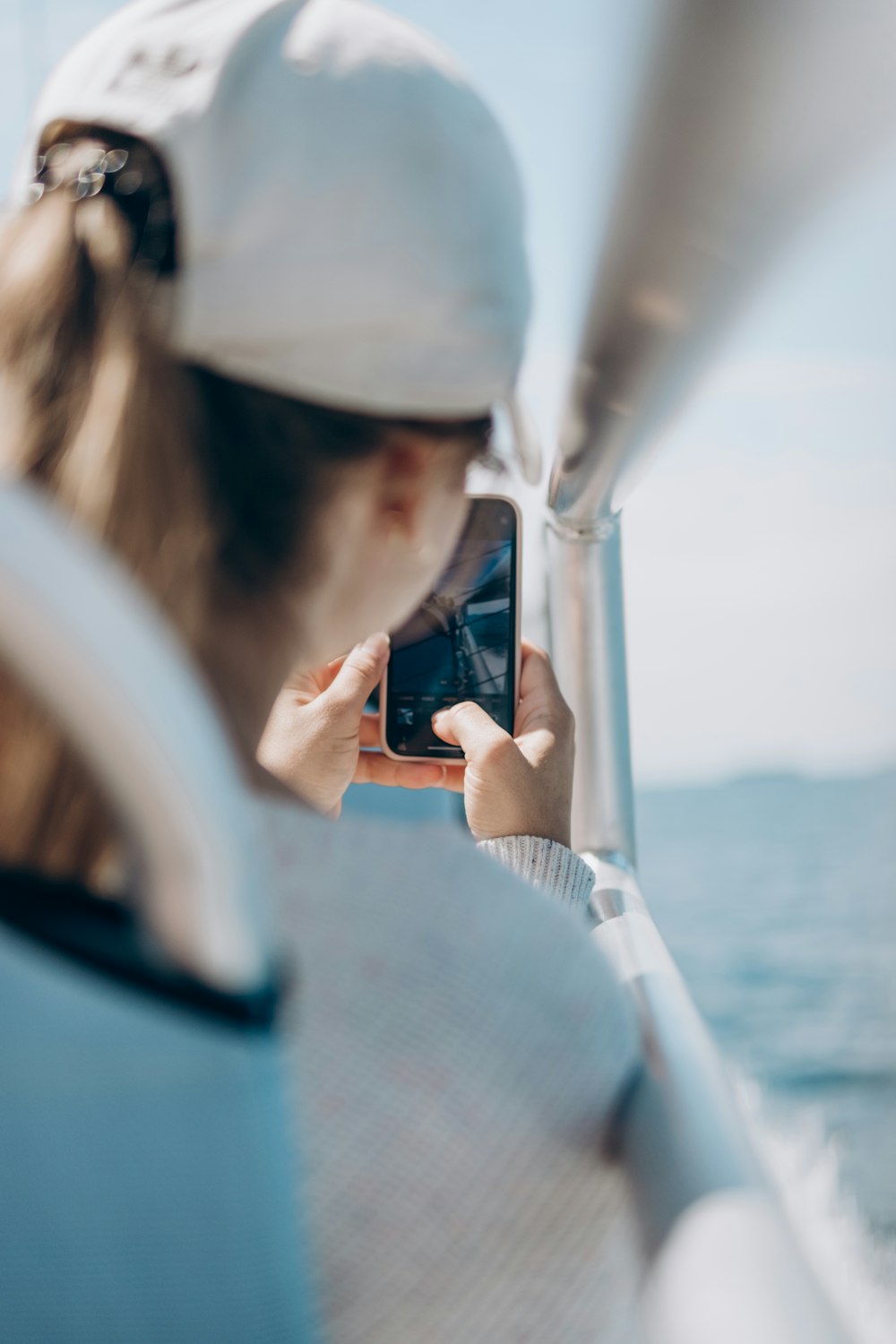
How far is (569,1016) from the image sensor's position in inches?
12.9

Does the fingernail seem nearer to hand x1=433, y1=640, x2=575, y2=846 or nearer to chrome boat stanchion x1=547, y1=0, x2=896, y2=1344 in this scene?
hand x1=433, y1=640, x2=575, y2=846

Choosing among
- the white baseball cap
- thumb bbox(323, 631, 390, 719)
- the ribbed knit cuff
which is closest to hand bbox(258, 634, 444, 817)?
thumb bbox(323, 631, 390, 719)

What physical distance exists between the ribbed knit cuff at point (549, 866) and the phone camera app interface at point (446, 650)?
0.51 ft

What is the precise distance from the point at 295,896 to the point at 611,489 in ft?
1.58

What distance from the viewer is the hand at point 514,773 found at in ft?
2.13

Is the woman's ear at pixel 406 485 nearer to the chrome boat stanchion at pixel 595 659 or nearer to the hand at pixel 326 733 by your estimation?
the hand at pixel 326 733

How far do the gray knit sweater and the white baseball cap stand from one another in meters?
0.12

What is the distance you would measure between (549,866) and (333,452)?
0.32 m

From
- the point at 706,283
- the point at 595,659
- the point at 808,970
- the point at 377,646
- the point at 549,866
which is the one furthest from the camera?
the point at 808,970

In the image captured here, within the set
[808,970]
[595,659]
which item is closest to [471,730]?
[595,659]

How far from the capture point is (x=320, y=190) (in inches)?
12.8

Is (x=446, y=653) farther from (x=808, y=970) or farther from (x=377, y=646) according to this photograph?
(x=808, y=970)

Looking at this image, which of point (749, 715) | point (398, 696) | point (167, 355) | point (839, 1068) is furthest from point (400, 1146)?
point (749, 715)

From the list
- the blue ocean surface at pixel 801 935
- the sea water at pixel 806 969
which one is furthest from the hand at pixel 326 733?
the blue ocean surface at pixel 801 935
